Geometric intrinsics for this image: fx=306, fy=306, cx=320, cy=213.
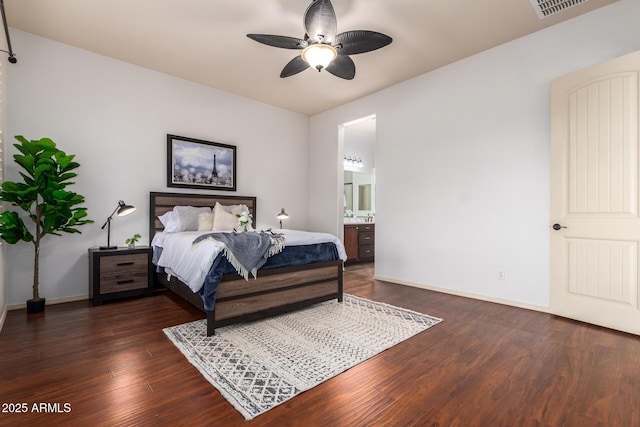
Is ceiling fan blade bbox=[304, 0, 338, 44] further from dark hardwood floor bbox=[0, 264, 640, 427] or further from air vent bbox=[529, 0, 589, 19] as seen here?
dark hardwood floor bbox=[0, 264, 640, 427]

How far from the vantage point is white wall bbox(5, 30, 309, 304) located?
3527 millimetres

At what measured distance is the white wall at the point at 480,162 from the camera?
3.35 meters

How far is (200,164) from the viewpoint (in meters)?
4.84

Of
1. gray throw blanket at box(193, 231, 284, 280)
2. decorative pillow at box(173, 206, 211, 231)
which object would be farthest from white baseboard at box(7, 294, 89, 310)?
gray throw blanket at box(193, 231, 284, 280)

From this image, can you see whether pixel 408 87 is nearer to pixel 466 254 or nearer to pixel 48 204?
pixel 466 254

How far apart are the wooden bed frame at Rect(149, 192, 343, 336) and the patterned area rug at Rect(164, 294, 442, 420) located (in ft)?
0.37

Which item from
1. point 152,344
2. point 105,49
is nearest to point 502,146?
point 152,344

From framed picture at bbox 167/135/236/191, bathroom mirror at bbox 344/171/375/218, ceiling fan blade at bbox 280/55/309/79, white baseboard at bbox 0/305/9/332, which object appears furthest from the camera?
bathroom mirror at bbox 344/171/375/218

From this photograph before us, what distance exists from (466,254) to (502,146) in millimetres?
1421

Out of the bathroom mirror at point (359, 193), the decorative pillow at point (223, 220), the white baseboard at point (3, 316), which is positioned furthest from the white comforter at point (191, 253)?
the bathroom mirror at point (359, 193)

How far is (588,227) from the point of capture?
9.81 feet

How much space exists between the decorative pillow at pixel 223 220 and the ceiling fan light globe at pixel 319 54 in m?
2.52

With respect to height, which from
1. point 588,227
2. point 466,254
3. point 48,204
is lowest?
point 466,254

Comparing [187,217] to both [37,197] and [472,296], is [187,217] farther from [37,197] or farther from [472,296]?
[472,296]
